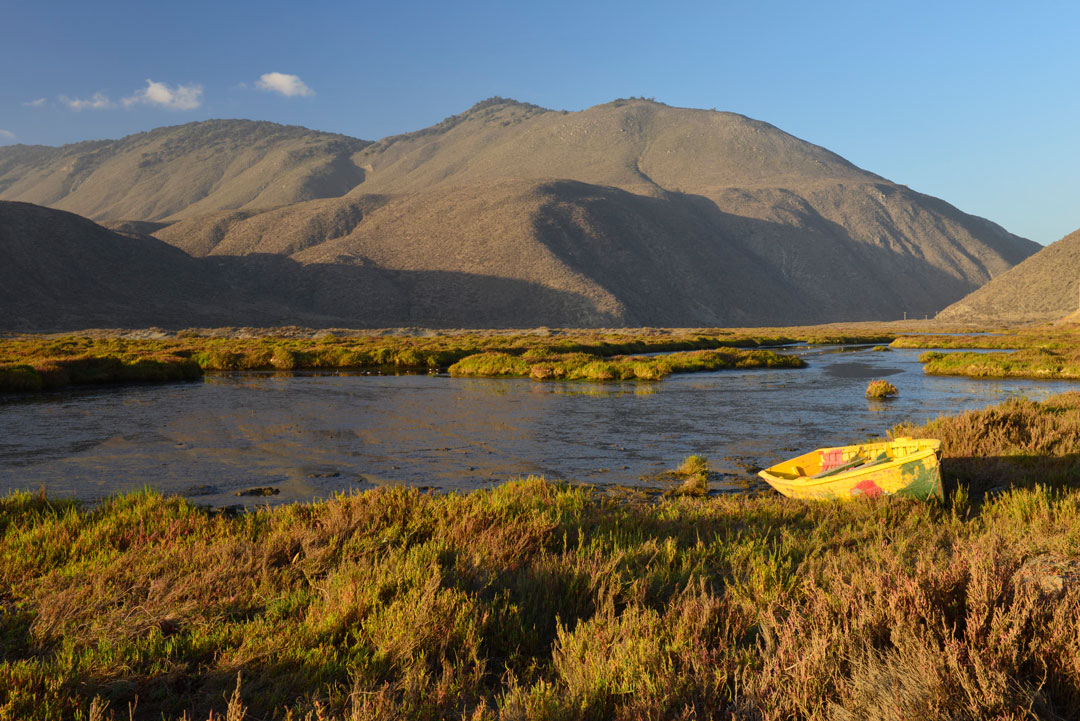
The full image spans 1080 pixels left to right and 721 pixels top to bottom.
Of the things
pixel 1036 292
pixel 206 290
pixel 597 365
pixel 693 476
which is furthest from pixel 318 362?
pixel 1036 292

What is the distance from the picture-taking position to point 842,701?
3.47 metres

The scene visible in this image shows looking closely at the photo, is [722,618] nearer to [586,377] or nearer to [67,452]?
[67,452]

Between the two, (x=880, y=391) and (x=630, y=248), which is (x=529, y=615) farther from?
(x=630, y=248)

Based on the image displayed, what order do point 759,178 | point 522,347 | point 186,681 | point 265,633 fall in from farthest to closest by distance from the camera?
point 759,178 → point 522,347 → point 265,633 → point 186,681

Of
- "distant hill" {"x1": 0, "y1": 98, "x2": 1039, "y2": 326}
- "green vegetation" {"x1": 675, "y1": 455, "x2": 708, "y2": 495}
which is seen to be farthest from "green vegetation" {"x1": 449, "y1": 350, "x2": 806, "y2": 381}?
"distant hill" {"x1": 0, "y1": 98, "x2": 1039, "y2": 326}

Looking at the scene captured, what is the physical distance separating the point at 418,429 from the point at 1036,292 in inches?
4125

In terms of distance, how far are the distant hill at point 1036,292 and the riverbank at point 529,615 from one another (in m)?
97.5

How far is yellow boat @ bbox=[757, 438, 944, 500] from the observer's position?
8.20 m


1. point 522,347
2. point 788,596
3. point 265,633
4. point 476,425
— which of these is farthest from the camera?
point 522,347

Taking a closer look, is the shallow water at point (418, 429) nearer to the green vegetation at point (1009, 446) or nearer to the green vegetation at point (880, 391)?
the green vegetation at point (880, 391)

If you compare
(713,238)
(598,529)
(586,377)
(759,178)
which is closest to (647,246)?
(713,238)

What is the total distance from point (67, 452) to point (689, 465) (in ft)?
39.8

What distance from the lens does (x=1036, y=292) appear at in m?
93.9

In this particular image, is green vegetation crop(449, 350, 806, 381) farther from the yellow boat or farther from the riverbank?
the riverbank
